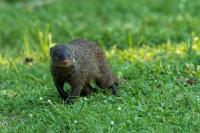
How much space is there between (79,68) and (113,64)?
1.29 meters

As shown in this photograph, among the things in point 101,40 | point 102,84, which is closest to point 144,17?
point 101,40

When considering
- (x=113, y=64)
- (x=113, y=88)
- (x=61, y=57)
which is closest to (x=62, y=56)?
(x=61, y=57)

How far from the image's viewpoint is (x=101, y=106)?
478cm

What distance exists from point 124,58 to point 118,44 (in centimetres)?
78

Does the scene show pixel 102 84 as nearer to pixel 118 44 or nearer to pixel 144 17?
pixel 118 44

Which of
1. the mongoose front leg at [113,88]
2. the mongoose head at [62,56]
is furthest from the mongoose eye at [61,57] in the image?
the mongoose front leg at [113,88]

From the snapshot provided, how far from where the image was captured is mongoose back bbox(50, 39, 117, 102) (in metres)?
4.95

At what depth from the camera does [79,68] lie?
5121 mm

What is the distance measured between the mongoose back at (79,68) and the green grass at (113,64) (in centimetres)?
12

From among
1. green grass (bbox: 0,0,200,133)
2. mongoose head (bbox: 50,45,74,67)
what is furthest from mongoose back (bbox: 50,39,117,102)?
green grass (bbox: 0,0,200,133)

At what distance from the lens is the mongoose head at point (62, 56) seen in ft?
16.1

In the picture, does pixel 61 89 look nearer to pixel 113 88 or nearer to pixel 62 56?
pixel 62 56

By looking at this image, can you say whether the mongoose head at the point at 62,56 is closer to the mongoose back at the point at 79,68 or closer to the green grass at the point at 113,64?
the mongoose back at the point at 79,68

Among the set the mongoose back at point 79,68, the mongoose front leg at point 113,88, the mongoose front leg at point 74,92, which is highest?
the mongoose back at point 79,68
